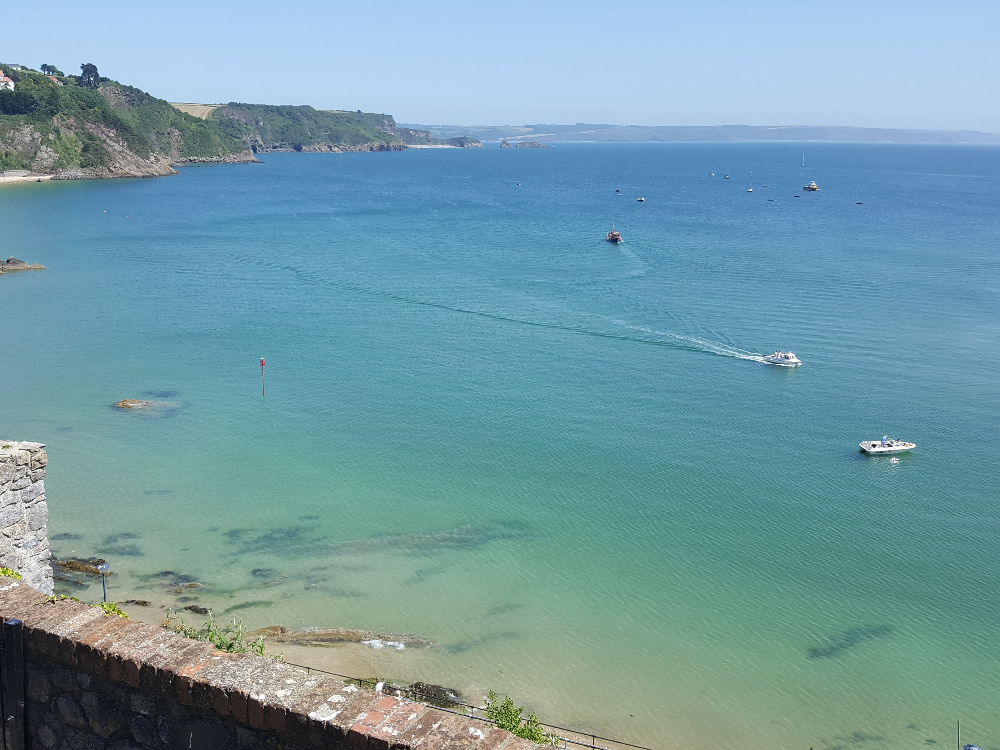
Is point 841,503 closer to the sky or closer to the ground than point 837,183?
closer to the ground

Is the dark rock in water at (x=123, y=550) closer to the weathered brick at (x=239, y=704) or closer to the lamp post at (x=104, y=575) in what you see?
the lamp post at (x=104, y=575)

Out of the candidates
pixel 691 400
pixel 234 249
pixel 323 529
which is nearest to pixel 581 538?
pixel 323 529

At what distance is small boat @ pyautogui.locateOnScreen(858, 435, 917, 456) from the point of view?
117 ft

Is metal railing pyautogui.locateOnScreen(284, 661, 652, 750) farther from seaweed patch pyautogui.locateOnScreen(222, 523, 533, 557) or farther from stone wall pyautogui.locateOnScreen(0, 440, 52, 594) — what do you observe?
seaweed patch pyautogui.locateOnScreen(222, 523, 533, 557)

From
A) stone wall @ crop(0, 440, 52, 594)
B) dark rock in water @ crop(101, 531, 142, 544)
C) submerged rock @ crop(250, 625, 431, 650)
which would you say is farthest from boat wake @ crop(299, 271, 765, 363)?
stone wall @ crop(0, 440, 52, 594)

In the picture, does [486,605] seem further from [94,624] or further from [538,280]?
[538,280]

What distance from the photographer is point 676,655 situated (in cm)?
2308

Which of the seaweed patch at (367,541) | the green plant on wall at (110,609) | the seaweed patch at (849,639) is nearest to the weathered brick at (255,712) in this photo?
the green plant on wall at (110,609)

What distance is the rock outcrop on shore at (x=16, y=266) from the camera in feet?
224

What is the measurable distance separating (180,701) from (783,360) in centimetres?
4377

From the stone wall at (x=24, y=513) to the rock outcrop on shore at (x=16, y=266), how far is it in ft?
207

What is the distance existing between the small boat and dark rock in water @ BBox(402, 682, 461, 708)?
73.6ft

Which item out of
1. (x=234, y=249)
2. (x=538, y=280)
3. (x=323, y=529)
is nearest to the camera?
(x=323, y=529)

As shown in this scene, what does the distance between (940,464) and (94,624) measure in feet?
117
